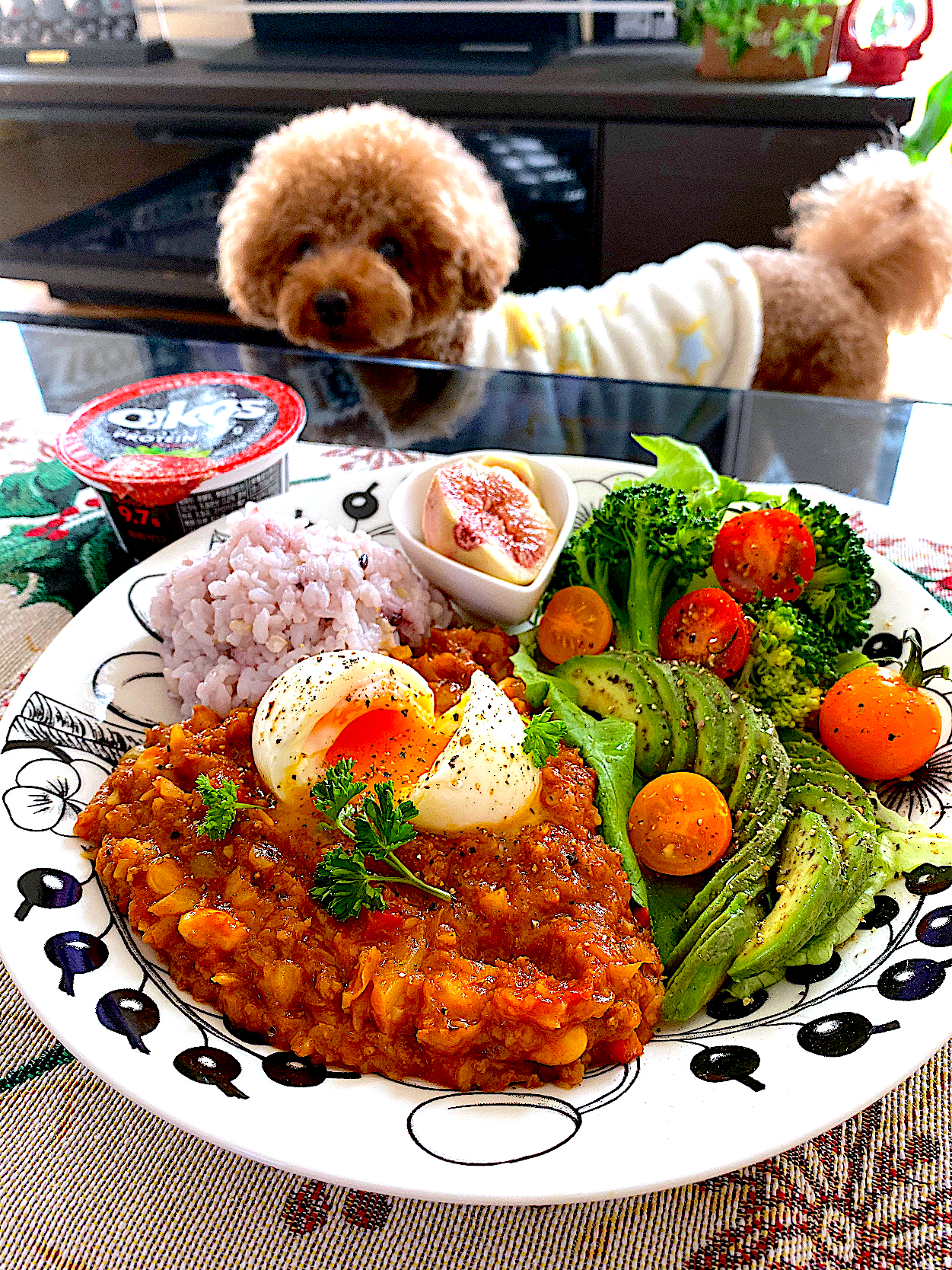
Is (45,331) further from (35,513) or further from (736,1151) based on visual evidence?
(736,1151)

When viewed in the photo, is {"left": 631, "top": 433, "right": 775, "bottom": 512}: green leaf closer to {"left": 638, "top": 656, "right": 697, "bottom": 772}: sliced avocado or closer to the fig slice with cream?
the fig slice with cream

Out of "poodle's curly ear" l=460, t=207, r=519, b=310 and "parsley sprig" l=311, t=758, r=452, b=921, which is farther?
"poodle's curly ear" l=460, t=207, r=519, b=310

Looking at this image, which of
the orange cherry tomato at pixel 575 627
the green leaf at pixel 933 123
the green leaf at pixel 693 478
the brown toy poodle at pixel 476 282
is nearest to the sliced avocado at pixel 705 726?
the orange cherry tomato at pixel 575 627

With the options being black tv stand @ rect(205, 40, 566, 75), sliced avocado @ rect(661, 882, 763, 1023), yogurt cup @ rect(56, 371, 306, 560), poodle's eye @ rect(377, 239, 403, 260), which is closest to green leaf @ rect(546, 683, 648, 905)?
sliced avocado @ rect(661, 882, 763, 1023)

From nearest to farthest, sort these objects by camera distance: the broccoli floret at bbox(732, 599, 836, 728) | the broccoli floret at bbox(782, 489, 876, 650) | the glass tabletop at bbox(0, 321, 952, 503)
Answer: the broccoli floret at bbox(732, 599, 836, 728), the broccoli floret at bbox(782, 489, 876, 650), the glass tabletop at bbox(0, 321, 952, 503)

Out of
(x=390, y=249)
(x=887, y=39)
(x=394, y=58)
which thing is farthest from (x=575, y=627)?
(x=394, y=58)

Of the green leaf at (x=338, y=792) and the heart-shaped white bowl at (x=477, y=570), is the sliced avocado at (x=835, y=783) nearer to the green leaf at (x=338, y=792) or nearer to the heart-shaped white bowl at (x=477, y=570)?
the heart-shaped white bowl at (x=477, y=570)
